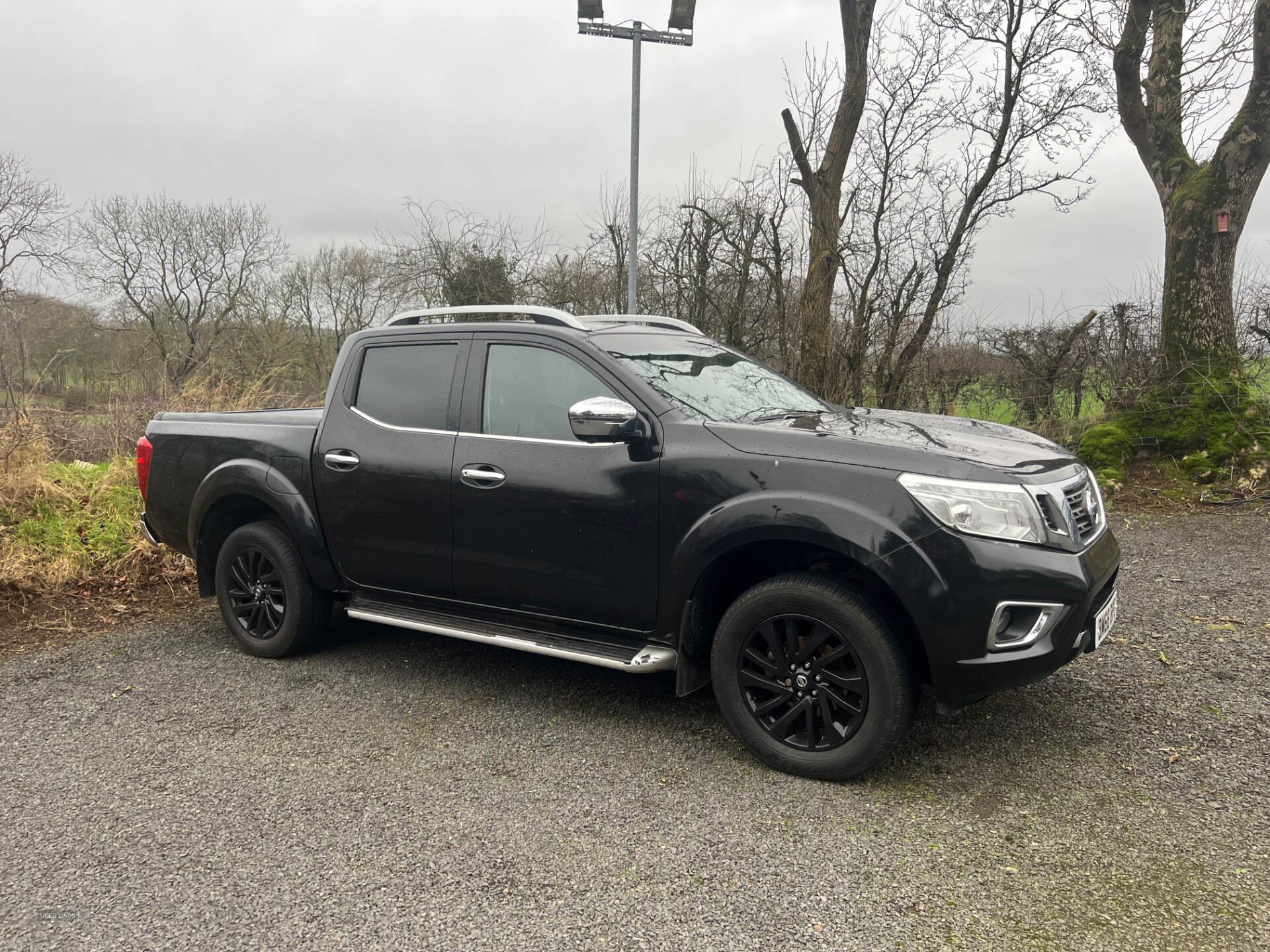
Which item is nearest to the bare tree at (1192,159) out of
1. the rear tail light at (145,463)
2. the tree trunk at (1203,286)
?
the tree trunk at (1203,286)

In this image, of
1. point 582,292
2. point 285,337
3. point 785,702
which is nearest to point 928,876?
point 785,702

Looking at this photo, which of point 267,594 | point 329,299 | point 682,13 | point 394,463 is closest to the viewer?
point 394,463

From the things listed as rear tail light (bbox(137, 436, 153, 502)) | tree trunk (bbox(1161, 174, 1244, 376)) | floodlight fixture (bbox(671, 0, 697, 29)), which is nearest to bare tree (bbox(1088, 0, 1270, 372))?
tree trunk (bbox(1161, 174, 1244, 376))

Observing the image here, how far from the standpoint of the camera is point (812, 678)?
10.6 ft

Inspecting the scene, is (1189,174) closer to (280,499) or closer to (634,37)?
(634,37)

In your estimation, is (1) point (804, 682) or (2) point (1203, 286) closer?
(1) point (804, 682)

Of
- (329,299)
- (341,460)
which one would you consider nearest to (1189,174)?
(341,460)

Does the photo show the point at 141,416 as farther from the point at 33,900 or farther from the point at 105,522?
the point at 33,900

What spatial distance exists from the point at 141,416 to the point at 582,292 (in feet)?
25.2

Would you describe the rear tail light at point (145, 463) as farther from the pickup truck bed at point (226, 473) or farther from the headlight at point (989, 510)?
the headlight at point (989, 510)

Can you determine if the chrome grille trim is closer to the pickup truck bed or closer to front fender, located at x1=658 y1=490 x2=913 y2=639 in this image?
front fender, located at x1=658 y1=490 x2=913 y2=639

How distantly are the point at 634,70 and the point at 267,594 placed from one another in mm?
7645

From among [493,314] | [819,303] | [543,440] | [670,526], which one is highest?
[819,303]

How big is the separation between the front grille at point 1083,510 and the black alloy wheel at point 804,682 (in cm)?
99
